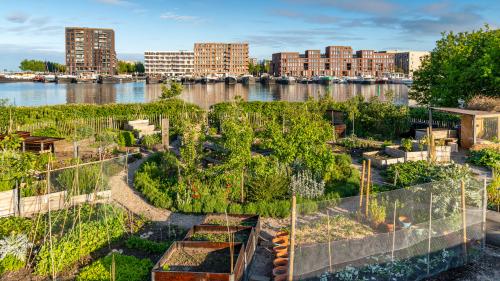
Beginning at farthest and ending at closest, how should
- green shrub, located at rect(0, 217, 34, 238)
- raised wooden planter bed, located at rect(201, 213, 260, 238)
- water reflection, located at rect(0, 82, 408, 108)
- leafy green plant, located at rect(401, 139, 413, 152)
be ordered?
water reflection, located at rect(0, 82, 408, 108), leafy green plant, located at rect(401, 139, 413, 152), raised wooden planter bed, located at rect(201, 213, 260, 238), green shrub, located at rect(0, 217, 34, 238)

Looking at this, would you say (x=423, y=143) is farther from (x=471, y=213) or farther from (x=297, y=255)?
(x=297, y=255)

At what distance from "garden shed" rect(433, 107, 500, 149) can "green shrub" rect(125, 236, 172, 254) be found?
17.2 m

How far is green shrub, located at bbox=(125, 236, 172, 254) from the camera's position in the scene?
32.9 ft

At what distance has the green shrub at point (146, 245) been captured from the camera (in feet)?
32.9

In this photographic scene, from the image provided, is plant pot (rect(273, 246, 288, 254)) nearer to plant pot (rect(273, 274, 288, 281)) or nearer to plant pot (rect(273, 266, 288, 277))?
plant pot (rect(273, 266, 288, 277))

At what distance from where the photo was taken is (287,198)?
1357 cm

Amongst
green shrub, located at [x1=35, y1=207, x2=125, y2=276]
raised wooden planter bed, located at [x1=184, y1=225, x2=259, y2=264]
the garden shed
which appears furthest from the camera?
the garden shed

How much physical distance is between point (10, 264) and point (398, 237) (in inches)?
307

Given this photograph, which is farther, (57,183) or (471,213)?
(57,183)

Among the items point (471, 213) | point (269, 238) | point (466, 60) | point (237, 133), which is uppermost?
point (466, 60)

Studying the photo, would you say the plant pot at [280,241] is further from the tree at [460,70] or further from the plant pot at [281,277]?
the tree at [460,70]

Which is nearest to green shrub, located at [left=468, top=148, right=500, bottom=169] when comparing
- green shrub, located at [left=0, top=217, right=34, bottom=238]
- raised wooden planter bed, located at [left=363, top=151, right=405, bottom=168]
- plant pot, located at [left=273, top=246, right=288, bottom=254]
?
raised wooden planter bed, located at [left=363, top=151, right=405, bottom=168]

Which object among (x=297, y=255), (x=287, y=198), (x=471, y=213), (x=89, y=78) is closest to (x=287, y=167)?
(x=287, y=198)

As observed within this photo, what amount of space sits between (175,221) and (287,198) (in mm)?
3419
